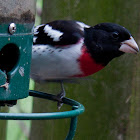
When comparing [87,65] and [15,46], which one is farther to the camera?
[87,65]

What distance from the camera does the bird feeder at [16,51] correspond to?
1.56 m

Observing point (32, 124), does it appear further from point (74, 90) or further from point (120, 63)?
point (120, 63)

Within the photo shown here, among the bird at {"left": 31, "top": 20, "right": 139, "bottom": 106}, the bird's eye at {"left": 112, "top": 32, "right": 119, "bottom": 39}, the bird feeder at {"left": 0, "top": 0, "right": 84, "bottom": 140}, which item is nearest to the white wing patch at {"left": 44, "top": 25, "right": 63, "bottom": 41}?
the bird at {"left": 31, "top": 20, "right": 139, "bottom": 106}

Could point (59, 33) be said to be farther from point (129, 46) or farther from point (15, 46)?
point (15, 46)

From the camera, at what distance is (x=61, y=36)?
2137 mm

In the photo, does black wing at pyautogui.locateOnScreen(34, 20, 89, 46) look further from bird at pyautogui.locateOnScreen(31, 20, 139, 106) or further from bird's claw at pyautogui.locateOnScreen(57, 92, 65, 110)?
bird's claw at pyautogui.locateOnScreen(57, 92, 65, 110)

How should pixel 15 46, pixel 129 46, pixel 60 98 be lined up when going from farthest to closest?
pixel 129 46 → pixel 60 98 → pixel 15 46

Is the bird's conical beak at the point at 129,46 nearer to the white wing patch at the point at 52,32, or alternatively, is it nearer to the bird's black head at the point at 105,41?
the bird's black head at the point at 105,41

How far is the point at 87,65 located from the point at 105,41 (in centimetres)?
18

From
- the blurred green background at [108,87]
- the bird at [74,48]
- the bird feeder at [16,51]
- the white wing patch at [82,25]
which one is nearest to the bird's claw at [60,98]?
the bird at [74,48]

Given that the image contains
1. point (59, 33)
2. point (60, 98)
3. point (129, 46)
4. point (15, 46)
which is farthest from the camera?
point (59, 33)

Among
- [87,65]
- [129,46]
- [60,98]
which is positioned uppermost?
[129,46]

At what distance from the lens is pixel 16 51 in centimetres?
167

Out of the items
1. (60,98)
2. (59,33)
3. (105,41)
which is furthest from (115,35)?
(60,98)
